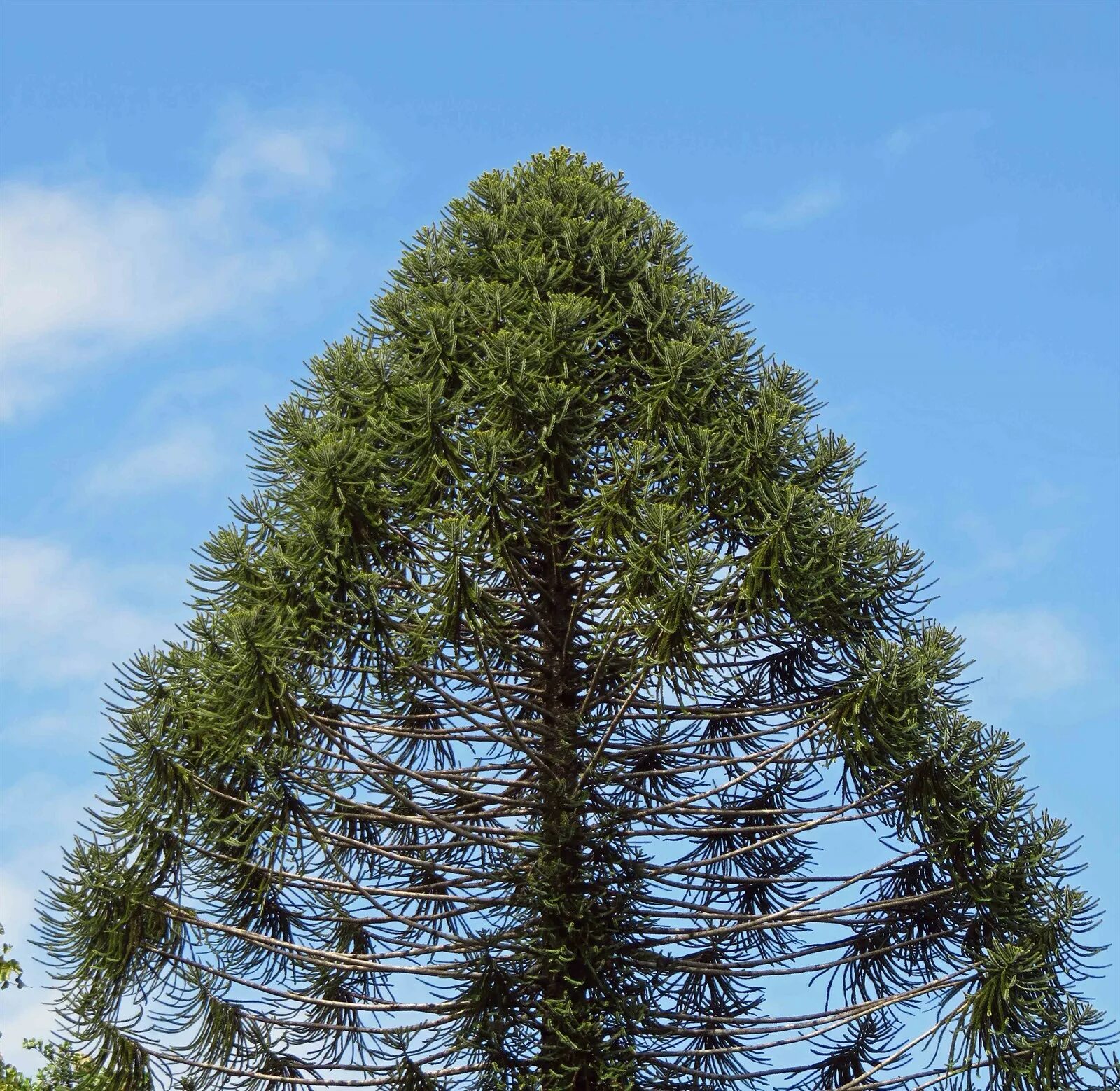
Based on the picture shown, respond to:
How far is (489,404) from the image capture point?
11.3m

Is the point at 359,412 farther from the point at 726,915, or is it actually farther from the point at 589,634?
the point at 726,915

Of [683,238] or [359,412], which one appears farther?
[683,238]

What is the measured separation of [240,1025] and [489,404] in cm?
503

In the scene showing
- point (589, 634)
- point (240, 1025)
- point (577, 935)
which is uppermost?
point (589, 634)

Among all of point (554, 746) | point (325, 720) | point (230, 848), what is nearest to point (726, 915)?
point (554, 746)

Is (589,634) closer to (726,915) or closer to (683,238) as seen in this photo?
(726,915)

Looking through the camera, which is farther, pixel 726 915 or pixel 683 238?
pixel 683 238

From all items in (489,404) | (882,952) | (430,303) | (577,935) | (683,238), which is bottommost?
(577,935)

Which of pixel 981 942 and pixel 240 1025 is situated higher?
pixel 981 942

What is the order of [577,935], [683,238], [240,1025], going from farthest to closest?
[683,238]
[240,1025]
[577,935]

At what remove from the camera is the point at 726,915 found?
10328 mm

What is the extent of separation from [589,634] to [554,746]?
39.6 inches

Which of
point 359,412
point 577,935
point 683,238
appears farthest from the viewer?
point 683,238

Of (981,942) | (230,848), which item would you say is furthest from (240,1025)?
(981,942)
